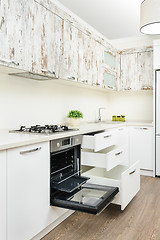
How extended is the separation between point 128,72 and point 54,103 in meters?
1.83

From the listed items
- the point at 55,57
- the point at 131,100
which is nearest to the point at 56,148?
the point at 55,57

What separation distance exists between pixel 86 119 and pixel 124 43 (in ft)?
6.12

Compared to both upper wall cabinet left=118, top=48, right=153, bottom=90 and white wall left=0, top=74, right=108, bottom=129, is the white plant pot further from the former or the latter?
upper wall cabinet left=118, top=48, right=153, bottom=90

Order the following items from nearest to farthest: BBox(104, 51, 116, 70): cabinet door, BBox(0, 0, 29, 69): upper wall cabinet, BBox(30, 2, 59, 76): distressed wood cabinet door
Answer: BBox(0, 0, 29, 69): upper wall cabinet → BBox(30, 2, 59, 76): distressed wood cabinet door → BBox(104, 51, 116, 70): cabinet door

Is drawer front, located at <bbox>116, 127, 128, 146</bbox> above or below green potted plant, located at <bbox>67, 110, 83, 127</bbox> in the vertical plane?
below

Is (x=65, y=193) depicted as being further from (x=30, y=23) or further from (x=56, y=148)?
(x=30, y=23)

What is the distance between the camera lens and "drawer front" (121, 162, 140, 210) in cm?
230

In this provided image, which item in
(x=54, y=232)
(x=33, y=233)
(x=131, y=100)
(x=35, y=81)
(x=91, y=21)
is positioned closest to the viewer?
(x=33, y=233)

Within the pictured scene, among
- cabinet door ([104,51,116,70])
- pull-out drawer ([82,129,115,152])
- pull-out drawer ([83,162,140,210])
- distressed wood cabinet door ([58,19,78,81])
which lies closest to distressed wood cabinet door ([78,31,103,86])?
distressed wood cabinet door ([58,19,78,81])

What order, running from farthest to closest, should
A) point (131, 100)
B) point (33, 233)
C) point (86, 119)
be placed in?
point (131, 100) < point (86, 119) < point (33, 233)

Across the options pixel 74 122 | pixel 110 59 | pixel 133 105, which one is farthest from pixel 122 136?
pixel 110 59

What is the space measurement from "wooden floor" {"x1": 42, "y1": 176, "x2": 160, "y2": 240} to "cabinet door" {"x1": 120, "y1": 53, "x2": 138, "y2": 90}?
2258 millimetres

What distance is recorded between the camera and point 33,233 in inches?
69.6

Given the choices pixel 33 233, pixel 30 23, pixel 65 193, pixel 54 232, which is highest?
pixel 30 23
